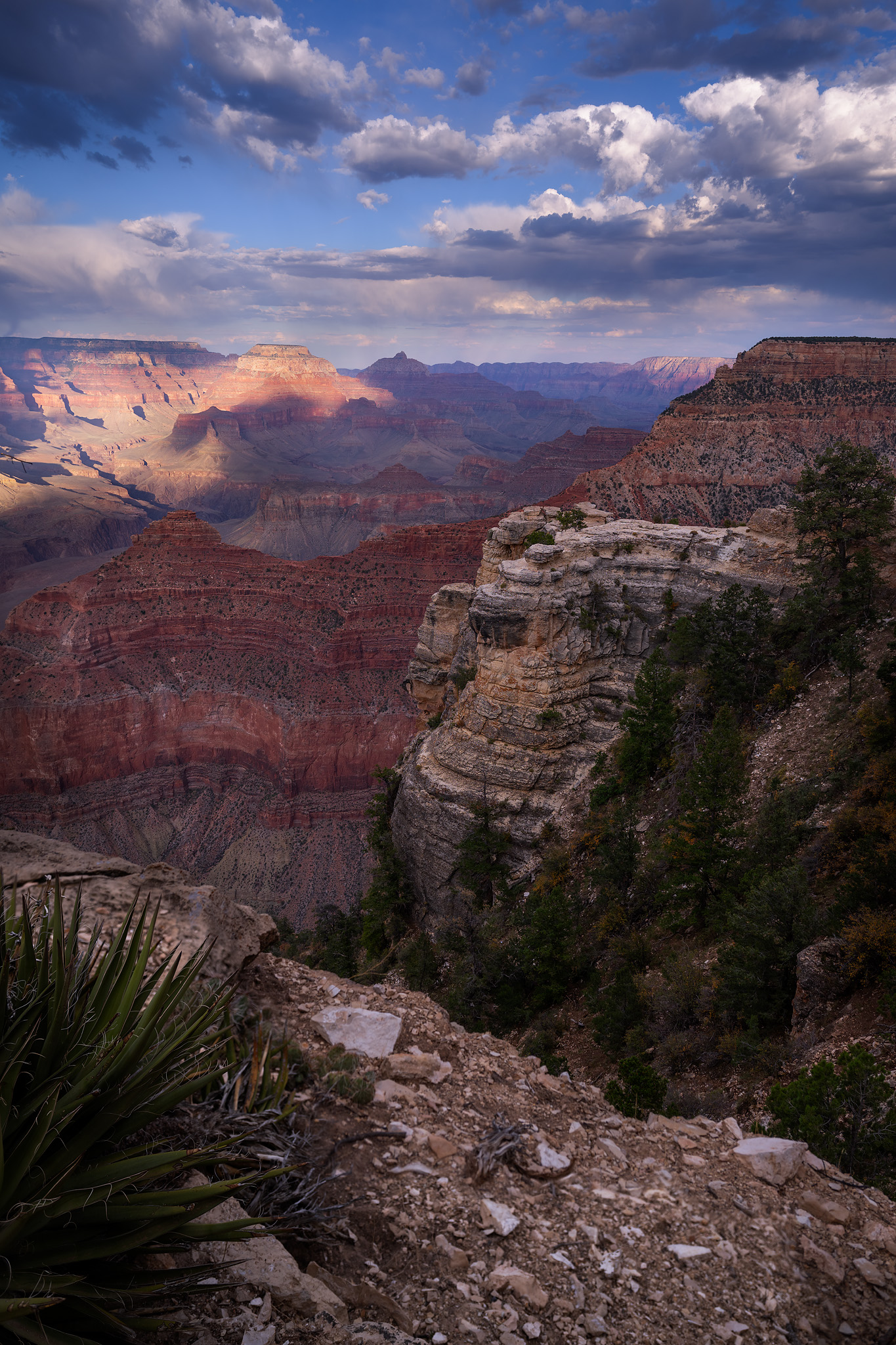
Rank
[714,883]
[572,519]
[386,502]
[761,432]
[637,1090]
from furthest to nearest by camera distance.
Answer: [386,502], [761,432], [572,519], [714,883], [637,1090]

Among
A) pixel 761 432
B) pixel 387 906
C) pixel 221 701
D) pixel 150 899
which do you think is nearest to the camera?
pixel 150 899

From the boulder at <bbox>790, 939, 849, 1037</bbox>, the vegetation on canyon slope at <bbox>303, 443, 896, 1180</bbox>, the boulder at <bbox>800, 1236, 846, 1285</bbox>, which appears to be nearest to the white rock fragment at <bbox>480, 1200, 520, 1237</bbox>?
the boulder at <bbox>800, 1236, 846, 1285</bbox>

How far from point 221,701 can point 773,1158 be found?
200ft

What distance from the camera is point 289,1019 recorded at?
6.12m

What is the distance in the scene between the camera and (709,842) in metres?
12.8

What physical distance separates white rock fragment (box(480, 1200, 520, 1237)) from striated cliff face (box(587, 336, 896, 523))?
75.9m

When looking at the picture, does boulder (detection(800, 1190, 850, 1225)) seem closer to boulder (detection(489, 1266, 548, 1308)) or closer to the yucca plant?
boulder (detection(489, 1266, 548, 1308))

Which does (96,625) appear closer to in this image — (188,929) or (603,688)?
(603,688)

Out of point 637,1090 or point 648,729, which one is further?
point 648,729

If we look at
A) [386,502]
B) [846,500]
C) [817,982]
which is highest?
[386,502]

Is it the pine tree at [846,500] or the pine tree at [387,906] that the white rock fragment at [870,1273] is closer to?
the pine tree at [846,500]

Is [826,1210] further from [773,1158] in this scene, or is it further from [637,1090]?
[637,1090]

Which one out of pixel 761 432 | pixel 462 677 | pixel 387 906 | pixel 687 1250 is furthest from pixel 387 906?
pixel 761 432

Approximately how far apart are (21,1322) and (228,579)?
6869cm
